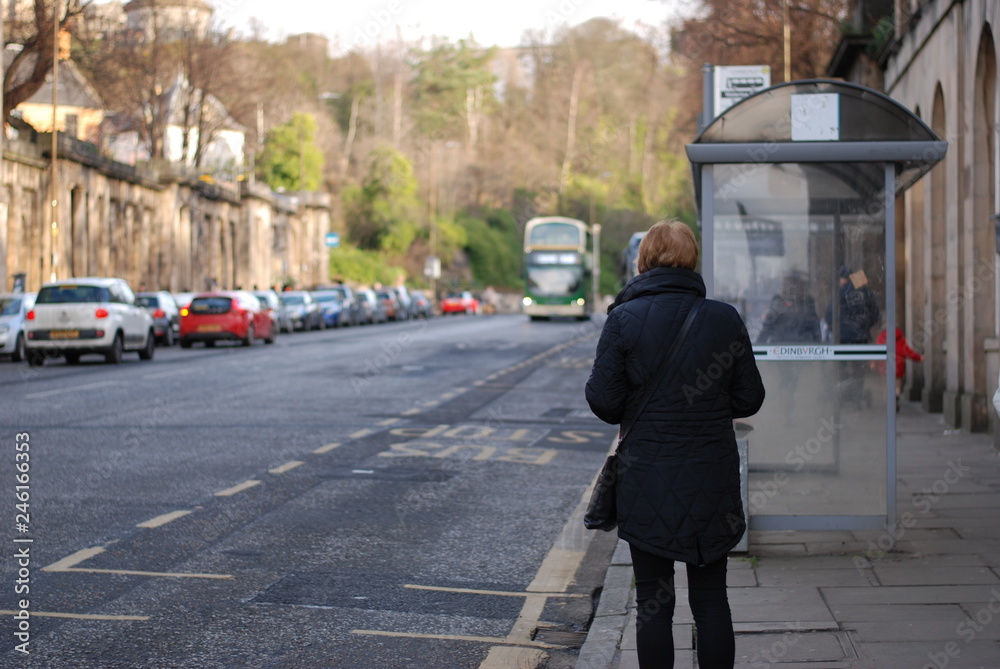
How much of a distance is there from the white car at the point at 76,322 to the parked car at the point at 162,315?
915 centimetres

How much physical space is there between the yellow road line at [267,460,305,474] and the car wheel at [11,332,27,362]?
56.5ft

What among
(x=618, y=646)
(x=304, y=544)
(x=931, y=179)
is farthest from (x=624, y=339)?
(x=931, y=179)

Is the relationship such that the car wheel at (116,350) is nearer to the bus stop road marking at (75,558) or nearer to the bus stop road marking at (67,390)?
the bus stop road marking at (67,390)

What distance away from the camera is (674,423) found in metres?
4.29

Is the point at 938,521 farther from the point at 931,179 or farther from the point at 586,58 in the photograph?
the point at 586,58

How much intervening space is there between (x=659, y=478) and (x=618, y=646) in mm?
1520

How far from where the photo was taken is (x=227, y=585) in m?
6.58

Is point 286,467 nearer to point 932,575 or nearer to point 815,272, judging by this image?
point 815,272

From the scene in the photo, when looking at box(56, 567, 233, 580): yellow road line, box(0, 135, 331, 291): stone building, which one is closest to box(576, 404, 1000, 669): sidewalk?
box(56, 567, 233, 580): yellow road line

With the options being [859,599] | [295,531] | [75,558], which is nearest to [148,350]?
[295,531]

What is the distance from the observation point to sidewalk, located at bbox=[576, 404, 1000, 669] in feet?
16.9

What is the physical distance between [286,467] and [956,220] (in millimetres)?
9453

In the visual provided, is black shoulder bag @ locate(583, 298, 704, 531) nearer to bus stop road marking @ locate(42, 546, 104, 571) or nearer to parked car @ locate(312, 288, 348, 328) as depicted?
bus stop road marking @ locate(42, 546, 104, 571)

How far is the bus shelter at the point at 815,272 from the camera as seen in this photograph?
24.0 feet
